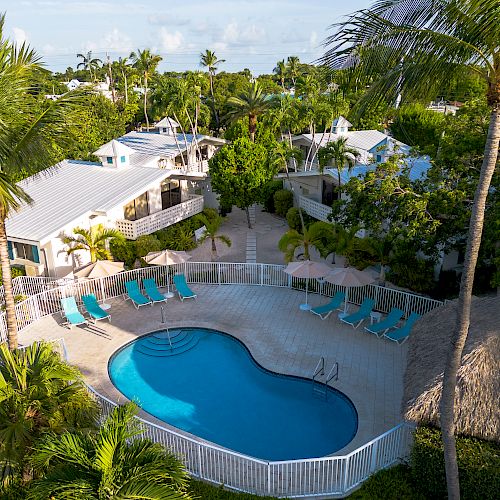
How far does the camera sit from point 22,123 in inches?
441

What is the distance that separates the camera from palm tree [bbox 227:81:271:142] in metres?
38.7

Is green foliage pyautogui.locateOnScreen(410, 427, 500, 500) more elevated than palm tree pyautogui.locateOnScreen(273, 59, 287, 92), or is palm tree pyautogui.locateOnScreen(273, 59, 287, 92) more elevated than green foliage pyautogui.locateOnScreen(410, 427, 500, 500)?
palm tree pyautogui.locateOnScreen(273, 59, 287, 92)

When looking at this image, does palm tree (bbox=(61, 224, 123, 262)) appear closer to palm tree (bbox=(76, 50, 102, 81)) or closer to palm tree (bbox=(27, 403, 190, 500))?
palm tree (bbox=(27, 403, 190, 500))

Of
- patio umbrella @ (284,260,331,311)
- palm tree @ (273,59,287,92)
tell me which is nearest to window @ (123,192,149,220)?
patio umbrella @ (284,260,331,311)

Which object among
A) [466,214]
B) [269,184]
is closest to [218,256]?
[269,184]

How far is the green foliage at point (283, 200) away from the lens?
3509 centimetres

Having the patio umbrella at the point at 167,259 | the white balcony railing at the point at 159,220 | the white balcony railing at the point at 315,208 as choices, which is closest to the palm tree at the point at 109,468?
the patio umbrella at the point at 167,259

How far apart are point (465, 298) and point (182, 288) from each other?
15229 millimetres

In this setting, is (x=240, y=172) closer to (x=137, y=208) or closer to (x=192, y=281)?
(x=137, y=208)

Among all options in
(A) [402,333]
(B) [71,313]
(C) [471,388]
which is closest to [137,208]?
(B) [71,313]

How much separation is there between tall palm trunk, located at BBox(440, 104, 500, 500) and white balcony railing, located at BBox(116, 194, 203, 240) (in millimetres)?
19654

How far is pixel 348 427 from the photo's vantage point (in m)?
14.3

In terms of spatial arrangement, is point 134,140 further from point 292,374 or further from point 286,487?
point 286,487

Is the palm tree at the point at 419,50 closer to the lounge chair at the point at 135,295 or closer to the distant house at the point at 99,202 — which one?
the distant house at the point at 99,202
